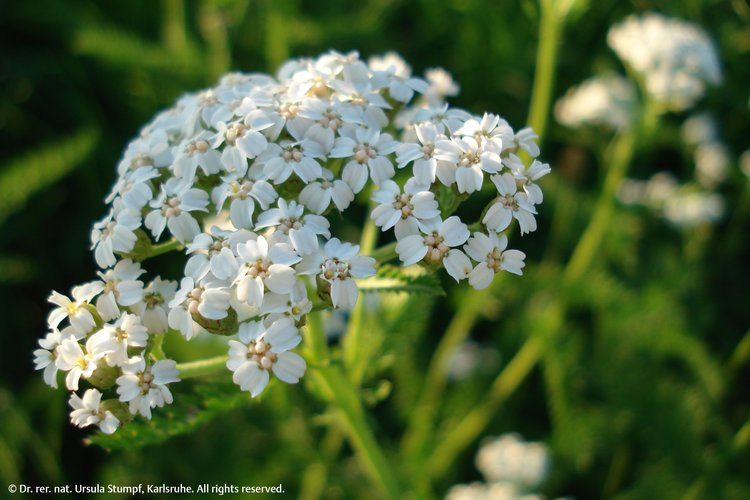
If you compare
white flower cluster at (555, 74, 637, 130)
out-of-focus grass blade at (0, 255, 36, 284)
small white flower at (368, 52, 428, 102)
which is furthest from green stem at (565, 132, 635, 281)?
out-of-focus grass blade at (0, 255, 36, 284)

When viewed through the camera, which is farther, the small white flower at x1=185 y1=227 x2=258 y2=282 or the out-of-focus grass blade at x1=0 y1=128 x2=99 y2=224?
the out-of-focus grass blade at x1=0 y1=128 x2=99 y2=224

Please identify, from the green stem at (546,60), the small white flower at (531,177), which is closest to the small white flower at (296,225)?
the small white flower at (531,177)

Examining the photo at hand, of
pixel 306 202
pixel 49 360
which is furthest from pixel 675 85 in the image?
pixel 49 360

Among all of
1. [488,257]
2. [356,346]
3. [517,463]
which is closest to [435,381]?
[517,463]

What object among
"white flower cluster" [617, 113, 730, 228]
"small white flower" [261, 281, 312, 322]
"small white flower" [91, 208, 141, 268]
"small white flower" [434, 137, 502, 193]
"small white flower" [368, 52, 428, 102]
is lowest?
"small white flower" [261, 281, 312, 322]

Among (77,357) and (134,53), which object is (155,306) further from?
(134,53)

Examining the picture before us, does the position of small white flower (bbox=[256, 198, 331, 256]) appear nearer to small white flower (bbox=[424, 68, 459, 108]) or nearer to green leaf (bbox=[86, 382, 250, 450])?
green leaf (bbox=[86, 382, 250, 450])

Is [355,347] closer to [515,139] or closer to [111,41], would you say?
[515,139]

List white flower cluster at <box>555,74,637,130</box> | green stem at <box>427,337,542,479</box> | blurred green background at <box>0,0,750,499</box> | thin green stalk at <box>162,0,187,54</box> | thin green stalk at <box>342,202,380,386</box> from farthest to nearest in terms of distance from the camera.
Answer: thin green stalk at <box>162,0,187,54</box>, white flower cluster at <box>555,74,637,130</box>, green stem at <box>427,337,542,479</box>, blurred green background at <box>0,0,750,499</box>, thin green stalk at <box>342,202,380,386</box>
